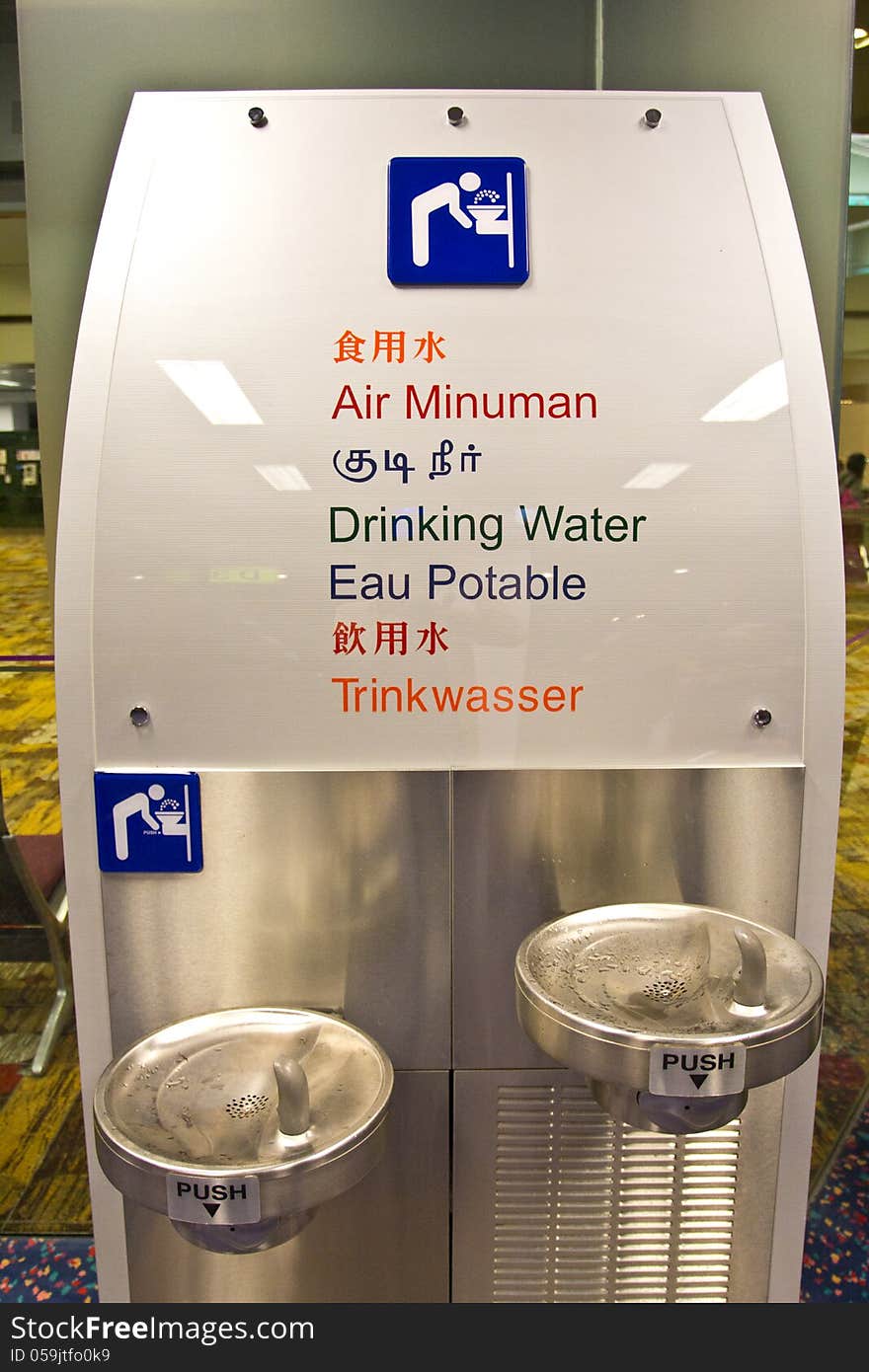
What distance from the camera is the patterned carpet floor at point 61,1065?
7.26ft

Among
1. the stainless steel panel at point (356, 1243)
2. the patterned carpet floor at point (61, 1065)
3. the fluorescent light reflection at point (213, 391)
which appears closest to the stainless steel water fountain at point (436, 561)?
the fluorescent light reflection at point (213, 391)

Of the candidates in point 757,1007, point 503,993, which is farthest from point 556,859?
point 757,1007

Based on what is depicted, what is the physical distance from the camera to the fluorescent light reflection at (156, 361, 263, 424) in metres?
1.42

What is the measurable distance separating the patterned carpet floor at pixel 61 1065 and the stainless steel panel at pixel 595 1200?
0.77m

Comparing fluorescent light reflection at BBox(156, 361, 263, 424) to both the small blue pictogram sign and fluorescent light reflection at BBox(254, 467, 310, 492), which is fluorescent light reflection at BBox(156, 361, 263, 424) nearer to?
fluorescent light reflection at BBox(254, 467, 310, 492)

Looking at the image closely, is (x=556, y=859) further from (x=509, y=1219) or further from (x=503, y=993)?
(x=509, y=1219)

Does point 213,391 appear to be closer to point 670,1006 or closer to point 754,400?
point 754,400

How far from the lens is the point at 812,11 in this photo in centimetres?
157

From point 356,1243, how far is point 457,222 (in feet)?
5.24

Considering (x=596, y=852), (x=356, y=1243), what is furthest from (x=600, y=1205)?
(x=596, y=852)

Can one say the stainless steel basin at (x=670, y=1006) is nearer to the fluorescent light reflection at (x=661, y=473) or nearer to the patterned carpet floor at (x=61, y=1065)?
the fluorescent light reflection at (x=661, y=473)

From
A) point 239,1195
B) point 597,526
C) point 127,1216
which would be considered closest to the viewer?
point 239,1195

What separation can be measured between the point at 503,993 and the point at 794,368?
3.42ft

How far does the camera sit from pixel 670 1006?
4.38ft
